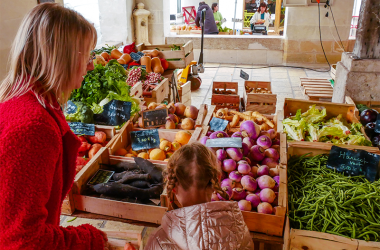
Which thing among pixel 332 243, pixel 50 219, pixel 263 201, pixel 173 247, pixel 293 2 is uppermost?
pixel 293 2

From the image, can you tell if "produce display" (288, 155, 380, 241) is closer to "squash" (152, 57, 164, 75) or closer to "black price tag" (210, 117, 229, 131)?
"black price tag" (210, 117, 229, 131)

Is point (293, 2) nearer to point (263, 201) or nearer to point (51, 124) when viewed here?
point (263, 201)

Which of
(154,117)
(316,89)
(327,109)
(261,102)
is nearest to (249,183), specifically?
(154,117)

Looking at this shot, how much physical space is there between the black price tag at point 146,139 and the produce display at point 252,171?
0.40m

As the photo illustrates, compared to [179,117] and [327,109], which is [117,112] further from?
[327,109]

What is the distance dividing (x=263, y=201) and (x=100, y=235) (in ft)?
3.40

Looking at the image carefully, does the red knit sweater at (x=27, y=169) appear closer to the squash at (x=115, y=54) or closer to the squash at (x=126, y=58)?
the squash at (x=126, y=58)

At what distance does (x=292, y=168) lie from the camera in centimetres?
242

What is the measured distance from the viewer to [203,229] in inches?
45.4

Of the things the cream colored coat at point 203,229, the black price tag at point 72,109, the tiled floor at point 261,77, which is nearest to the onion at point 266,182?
the cream colored coat at point 203,229

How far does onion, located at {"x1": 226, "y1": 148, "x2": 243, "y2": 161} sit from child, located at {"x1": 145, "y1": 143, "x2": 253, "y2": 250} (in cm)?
72

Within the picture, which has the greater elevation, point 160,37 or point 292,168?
point 160,37

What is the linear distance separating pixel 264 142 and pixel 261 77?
601cm

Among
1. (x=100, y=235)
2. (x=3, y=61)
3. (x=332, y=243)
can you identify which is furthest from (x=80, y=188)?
(x=3, y=61)
